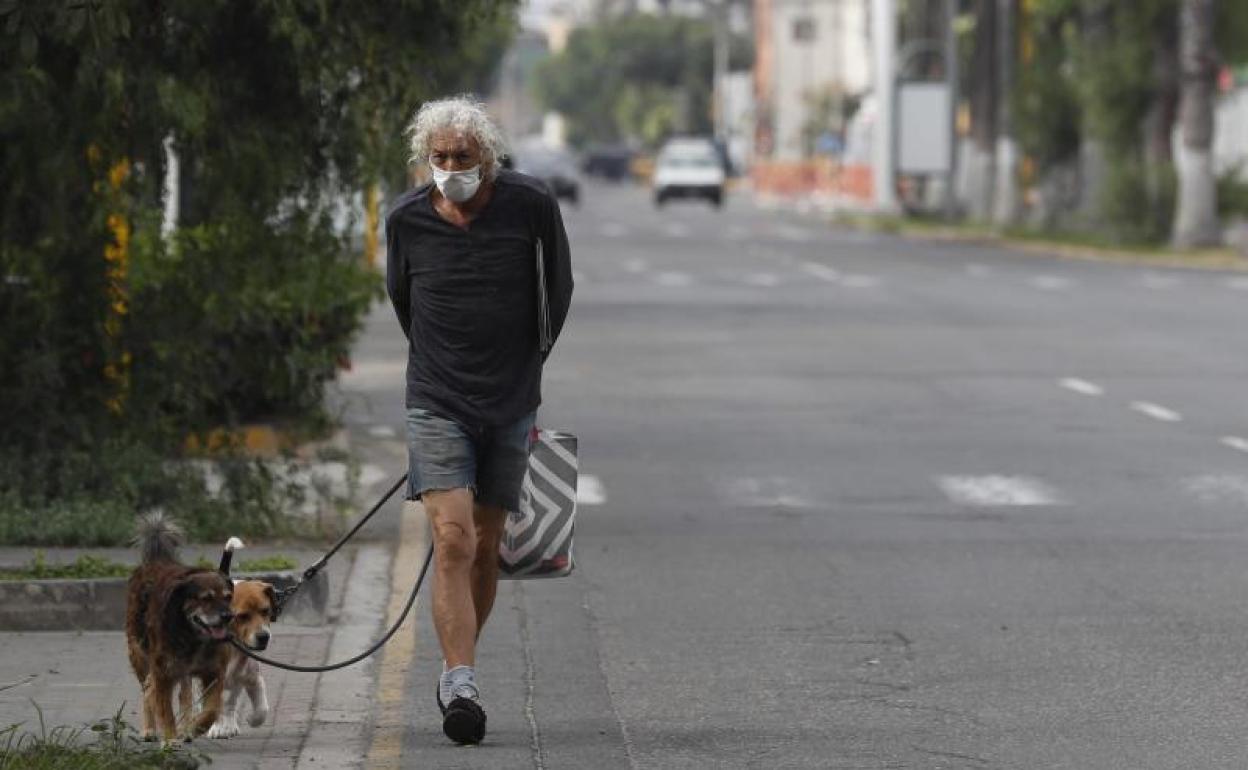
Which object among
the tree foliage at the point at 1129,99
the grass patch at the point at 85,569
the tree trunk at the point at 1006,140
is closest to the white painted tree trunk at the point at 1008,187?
the tree trunk at the point at 1006,140

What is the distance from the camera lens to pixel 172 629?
8.17 metres

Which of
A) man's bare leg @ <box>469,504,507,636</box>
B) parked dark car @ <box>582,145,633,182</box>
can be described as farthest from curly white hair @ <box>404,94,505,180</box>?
A: parked dark car @ <box>582,145,633,182</box>

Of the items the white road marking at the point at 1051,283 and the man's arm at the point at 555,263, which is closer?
the man's arm at the point at 555,263

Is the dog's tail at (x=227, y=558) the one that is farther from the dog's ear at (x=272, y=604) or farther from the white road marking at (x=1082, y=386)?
the white road marking at (x=1082, y=386)

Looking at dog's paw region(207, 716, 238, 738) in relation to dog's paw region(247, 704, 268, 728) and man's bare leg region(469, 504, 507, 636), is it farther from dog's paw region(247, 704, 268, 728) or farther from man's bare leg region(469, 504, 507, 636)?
man's bare leg region(469, 504, 507, 636)

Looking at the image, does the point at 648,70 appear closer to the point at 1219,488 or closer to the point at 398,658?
the point at 1219,488

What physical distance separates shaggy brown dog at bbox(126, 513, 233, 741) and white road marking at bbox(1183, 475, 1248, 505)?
304 inches

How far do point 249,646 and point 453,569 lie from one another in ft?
2.35

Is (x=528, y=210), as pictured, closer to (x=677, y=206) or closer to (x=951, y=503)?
(x=951, y=503)

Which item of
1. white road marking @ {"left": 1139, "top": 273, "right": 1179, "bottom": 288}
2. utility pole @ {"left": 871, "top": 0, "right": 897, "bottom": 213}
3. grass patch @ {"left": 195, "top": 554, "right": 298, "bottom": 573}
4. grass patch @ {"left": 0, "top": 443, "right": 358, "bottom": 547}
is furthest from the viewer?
utility pole @ {"left": 871, "top": 0, "right": 897, "bottom": 213}

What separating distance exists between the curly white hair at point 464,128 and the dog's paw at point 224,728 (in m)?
1.73

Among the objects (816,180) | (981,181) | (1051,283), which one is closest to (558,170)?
(816,180)

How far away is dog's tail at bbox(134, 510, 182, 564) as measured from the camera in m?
8.57

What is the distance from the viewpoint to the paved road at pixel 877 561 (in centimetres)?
896
